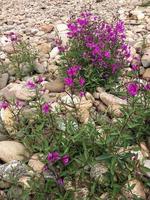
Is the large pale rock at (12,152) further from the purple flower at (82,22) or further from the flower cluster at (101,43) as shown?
the purple flower at (82,22)

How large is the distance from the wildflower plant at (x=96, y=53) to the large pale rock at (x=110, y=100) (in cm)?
28

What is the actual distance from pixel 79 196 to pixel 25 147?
89 cm

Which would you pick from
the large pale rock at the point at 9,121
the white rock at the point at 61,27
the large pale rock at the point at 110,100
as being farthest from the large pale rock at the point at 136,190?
the white rock at the point at 61,27

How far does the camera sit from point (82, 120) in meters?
4.89

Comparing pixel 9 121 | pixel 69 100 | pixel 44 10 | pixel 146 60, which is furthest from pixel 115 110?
pixel 44 10

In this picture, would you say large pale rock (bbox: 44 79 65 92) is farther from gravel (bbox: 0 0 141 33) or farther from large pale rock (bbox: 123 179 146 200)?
gravel (bbox: 0 0 141 33)

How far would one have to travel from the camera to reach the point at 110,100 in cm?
516

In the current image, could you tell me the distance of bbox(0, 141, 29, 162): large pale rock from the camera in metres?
4.54

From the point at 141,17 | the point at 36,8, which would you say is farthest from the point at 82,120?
the point at 36,8

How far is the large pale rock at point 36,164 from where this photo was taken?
14.3 feet

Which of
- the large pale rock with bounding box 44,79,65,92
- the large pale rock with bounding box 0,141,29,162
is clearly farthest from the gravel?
the large pale rock with bounding box 0,141,29,162

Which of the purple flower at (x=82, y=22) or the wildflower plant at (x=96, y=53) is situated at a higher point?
the purple flower at (x=82, y=22)

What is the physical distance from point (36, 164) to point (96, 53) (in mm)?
1741

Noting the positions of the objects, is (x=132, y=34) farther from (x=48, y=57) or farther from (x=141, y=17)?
(x=48, y=57)
